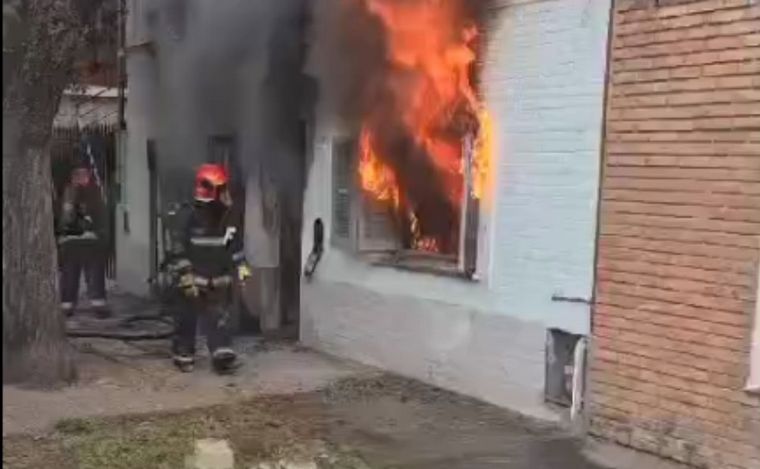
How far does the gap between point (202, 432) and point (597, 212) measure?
2968 mm

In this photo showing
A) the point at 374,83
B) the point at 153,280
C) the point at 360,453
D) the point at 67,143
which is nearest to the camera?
the point at 360,453

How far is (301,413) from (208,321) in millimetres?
1856

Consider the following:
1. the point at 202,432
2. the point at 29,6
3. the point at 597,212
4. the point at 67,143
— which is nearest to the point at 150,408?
the point at 202,432

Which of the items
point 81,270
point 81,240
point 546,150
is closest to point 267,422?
point 546,150

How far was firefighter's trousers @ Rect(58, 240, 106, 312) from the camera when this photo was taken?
38.8 ft

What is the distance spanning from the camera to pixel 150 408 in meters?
7.54

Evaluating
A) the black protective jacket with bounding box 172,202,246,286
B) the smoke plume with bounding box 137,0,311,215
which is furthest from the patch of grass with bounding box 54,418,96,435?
the smoke plume with bounding box 137,0,311,215

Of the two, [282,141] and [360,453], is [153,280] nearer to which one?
[282,141]

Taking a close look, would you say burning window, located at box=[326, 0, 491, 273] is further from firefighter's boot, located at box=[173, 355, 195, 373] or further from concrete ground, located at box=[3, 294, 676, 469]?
firefighter's boot, located at box=[173, 355, 195, 373]

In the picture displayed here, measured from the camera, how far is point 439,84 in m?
8.46

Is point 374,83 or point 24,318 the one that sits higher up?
point 374,83

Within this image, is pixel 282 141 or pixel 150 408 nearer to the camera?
pixel 150 408

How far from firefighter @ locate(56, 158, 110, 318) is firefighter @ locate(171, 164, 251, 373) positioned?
320 cm

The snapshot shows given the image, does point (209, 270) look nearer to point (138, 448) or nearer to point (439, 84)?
point (439, 84)
